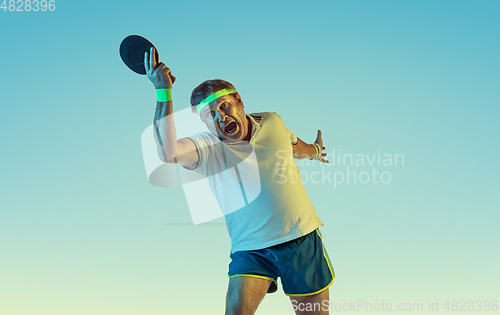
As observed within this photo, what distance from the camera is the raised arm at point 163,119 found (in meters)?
2.26

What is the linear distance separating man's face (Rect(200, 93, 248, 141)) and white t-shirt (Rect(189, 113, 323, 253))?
0.14 feet

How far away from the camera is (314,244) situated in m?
2.70

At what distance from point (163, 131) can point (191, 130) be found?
0.50 metres

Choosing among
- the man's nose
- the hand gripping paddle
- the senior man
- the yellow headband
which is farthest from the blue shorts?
the hand gripping paddle

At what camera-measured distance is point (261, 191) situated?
2600 millimetres

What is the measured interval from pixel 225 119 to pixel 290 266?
88 centimetres

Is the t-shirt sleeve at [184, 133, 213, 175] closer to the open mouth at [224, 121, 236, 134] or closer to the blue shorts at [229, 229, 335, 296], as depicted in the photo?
the open mouth at [224, 121, 236, 134]

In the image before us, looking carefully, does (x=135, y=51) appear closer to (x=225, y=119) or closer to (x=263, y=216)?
(x=225, y=119)

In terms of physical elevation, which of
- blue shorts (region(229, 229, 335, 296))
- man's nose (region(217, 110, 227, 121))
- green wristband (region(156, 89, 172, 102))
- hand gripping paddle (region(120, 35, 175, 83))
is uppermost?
hand gripping paddle (region(120, 35, 175, 83))

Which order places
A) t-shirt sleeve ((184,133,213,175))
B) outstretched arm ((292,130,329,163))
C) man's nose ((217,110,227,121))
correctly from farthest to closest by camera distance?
outstretched arm ((292,130,329,163)) < man's nose ((217,110,227,121)) < t-shirt sleeve ((184,133,213,175))

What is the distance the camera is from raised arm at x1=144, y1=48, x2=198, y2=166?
226 centimetres

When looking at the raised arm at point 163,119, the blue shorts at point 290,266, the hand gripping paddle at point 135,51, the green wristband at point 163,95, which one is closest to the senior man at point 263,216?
the blue shorts at point 290,266

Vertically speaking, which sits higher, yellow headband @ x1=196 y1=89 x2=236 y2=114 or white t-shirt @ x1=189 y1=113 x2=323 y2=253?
yellow headband @ x1=196 y1=89 x2=236 y2=114

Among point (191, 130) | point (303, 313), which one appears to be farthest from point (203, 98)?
point (303, 313)
